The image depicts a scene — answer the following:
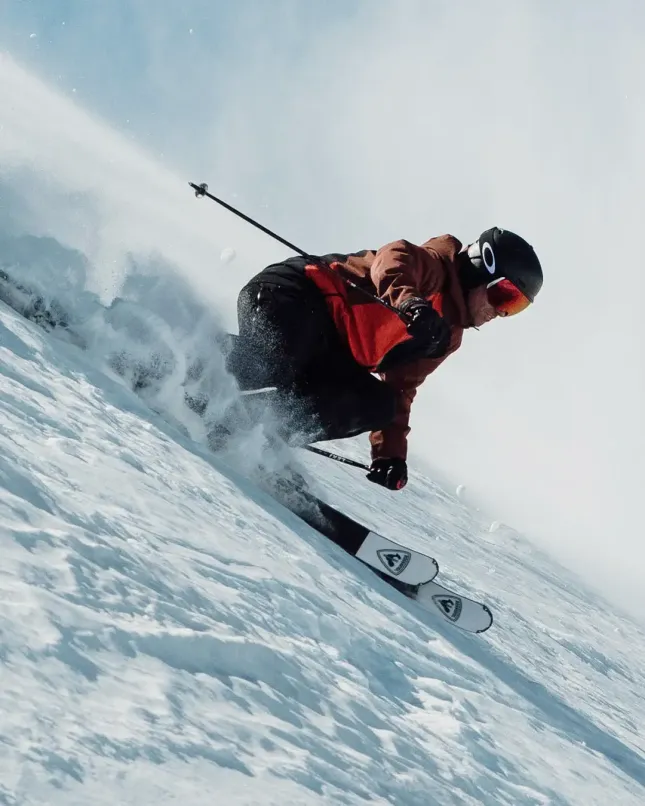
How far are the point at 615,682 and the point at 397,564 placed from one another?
2196 millimetres

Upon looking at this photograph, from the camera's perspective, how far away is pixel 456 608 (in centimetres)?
494

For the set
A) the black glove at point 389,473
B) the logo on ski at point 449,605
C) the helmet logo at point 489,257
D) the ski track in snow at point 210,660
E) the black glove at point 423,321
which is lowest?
the ski track in snow at point 210,660

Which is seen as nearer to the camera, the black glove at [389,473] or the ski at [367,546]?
the ski at [367,546]

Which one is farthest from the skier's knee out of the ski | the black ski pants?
the ski

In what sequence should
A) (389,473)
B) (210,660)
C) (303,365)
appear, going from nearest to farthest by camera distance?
(210,660) < (303,365) < (389,473)

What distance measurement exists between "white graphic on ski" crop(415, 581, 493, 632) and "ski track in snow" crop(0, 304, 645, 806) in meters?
0.15

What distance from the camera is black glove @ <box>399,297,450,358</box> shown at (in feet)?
14.2

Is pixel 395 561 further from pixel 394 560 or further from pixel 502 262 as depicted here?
pixel 502 262

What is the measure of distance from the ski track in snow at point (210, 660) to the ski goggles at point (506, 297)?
5.66 feet

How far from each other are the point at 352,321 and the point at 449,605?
172cm

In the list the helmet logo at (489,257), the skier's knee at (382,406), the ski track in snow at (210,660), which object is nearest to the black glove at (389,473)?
the skier's knee at (382,406)

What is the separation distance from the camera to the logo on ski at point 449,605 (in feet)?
16.0

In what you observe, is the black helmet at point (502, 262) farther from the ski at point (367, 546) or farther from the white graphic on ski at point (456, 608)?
the white graphic on ski at point (456, 608)

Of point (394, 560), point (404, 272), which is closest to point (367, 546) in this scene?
point (394, 560)
